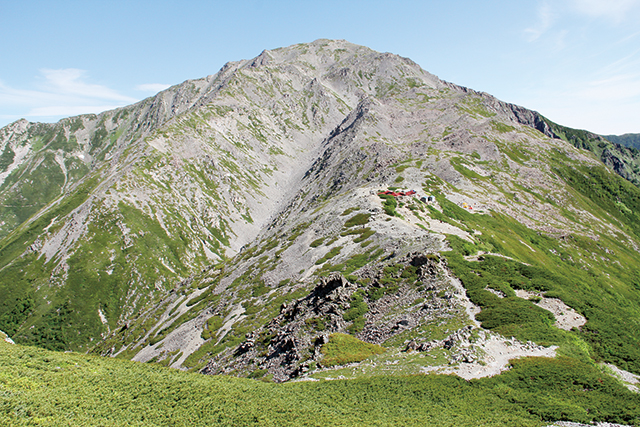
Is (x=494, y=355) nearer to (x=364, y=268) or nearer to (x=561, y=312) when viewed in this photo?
(x=561, y=312)

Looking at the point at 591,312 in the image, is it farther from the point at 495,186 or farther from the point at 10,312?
the point at 10,312

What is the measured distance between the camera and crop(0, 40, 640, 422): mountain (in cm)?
3039

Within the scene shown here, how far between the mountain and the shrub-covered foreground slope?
4.38 feet

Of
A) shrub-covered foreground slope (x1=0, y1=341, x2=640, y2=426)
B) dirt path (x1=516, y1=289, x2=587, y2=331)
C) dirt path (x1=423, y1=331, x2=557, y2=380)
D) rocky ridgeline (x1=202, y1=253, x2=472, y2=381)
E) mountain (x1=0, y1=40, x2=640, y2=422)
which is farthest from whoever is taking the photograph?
rocky ridgeline (x1=202, y1=253, x2=472, y2=381)

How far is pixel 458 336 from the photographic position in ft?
93.3

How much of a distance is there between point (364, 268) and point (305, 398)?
85.0ft

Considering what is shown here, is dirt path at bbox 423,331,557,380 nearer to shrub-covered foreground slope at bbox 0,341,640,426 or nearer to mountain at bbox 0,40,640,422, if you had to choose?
mountain at bbox 0,40,640,422

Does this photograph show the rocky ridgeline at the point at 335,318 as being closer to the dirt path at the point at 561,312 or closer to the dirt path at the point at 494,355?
the dirt path at the point at 494,355

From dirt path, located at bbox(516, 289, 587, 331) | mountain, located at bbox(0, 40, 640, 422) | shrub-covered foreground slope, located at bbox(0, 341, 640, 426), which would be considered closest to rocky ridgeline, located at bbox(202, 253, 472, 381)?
mountain, located at bbox(0, 40, 640, 422)

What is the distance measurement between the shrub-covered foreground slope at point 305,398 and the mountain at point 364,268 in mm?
1336

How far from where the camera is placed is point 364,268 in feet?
156

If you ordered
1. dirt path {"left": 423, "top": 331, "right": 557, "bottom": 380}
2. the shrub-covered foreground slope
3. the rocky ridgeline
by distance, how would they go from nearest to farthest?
1. the shrub-covered foreground slope
2. dirt path {"left": 423, "top": 331, "right": 557, "bottom": 380}
3. the rocky ridgeline

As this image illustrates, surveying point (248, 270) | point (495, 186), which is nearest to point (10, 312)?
point (248, 270)

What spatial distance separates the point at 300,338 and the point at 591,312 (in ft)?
95.6
